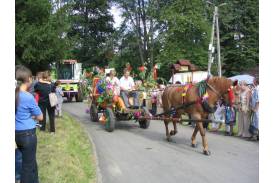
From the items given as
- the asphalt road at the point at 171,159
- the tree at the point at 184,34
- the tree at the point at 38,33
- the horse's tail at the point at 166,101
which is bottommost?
the asphalt road at the point at 171,159

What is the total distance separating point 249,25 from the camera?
41719 mm

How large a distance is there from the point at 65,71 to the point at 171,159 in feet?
73.1

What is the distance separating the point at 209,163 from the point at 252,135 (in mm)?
3639

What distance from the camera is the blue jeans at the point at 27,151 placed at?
5.33 metres

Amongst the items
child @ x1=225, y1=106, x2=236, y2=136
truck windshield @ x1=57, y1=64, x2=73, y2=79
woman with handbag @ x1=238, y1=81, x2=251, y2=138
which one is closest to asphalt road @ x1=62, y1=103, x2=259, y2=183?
woman with handbag @ x1=238, y1=81, x2=251, y2=138

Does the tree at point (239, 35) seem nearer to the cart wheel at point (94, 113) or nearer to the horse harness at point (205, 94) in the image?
the cart wheel at point (94, 113)

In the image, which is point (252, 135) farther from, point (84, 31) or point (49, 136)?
point (84, 31)

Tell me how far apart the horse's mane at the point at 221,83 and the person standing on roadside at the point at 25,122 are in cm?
511

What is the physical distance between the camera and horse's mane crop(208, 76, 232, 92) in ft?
30.3

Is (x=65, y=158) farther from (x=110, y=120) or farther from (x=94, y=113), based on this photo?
(x=94, y=113)

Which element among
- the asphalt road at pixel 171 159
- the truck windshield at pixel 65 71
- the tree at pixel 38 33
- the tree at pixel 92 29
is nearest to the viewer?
the asphalt road at pixel 171 159

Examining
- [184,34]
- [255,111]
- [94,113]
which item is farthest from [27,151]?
[184,34]

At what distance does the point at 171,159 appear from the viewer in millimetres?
8523

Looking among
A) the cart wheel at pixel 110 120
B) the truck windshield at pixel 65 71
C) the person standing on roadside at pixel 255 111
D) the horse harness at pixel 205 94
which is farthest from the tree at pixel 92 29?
the horse harness at pixel 205 94
